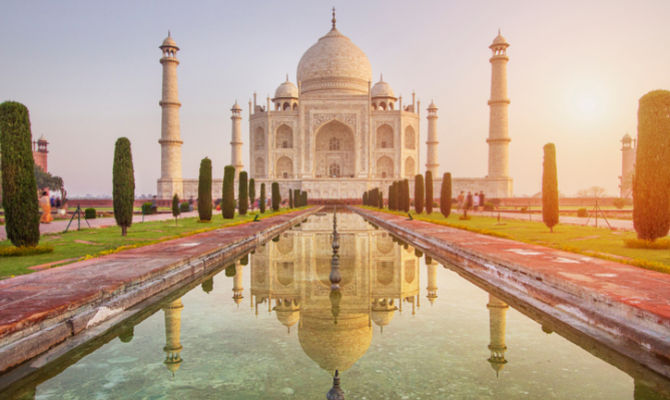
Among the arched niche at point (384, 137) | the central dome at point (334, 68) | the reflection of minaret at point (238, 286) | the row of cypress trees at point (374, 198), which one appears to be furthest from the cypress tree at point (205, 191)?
the central dome at point (334, 68)

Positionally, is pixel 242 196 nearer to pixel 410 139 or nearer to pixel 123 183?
pixel 123 183

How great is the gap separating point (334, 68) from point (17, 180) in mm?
34334

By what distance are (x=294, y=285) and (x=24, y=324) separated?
231 cm

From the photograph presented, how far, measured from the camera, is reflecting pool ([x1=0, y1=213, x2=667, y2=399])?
2.08 metres

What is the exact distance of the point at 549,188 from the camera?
962 centimetres

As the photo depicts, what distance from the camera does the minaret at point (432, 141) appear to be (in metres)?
38.1

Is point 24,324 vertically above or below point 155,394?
above

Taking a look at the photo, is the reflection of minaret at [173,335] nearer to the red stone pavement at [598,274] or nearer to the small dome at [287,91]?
the red stone pavement at [598,274]

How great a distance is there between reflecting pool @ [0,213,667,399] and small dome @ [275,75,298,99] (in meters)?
39.4

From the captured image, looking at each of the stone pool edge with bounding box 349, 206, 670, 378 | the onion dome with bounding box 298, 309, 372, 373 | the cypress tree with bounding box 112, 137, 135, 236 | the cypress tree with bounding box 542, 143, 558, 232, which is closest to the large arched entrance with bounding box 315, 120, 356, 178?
the cypress tree with bounding box 542, 143, 558, 232

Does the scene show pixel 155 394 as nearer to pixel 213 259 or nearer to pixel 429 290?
pixel 429 290

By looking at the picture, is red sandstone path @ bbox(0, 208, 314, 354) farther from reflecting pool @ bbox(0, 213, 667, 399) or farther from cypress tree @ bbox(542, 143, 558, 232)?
cypress tree @ bbox(542, 143, 558, 232)

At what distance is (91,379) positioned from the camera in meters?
2.21

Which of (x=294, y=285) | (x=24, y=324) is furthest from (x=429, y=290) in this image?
(x=24, y=324)
